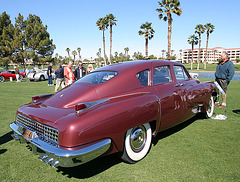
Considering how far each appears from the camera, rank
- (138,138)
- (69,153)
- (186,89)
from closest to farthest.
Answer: (69,153) < (138,138) < (186,89)

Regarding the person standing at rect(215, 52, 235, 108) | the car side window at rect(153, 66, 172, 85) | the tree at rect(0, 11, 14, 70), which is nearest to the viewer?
the car side window at rect(153, 66, 172, 85)

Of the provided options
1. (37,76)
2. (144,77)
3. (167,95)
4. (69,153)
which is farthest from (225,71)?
(37,76)

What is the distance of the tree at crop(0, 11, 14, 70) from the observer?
37.6 meters

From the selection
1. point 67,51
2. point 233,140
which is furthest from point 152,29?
point 67,51

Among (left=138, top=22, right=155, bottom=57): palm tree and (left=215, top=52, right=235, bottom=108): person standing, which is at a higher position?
(left=138, top=22, right=155, bottom=57): palm tree

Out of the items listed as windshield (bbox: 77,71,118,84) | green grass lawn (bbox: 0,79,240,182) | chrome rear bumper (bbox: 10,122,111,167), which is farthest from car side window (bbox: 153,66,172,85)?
chrome rear bumper (bbox: 10,122,111,167)

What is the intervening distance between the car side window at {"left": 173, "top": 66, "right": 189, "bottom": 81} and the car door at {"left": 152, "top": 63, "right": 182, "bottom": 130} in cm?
26

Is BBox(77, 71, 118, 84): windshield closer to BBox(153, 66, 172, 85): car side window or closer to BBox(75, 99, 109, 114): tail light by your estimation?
BBox(75, 99, 109, 114): tail light

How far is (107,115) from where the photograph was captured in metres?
2.23

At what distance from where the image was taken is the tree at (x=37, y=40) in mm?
41719

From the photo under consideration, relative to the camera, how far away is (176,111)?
332 centimetres

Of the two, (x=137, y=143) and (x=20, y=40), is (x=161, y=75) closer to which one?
(x=137, y=143)

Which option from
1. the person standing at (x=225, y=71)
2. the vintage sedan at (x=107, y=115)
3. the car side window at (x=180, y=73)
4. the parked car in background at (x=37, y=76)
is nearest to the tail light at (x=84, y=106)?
the vintage sedan at (x=107, y=115)

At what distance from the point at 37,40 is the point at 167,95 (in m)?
45.3
